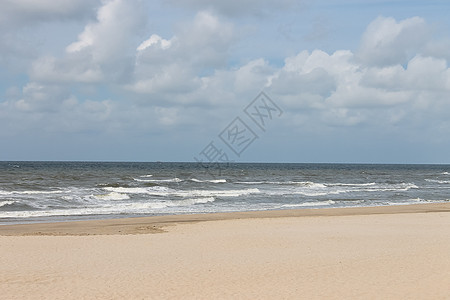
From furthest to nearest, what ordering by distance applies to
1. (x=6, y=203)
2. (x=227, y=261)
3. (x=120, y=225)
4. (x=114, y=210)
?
(x=6, y=203) → (x=114, y=210) → (x=120, y=225) → (x=227, y=261)

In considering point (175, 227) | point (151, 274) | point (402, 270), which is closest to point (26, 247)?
point (151, 274)

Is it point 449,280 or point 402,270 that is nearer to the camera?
point 449,280

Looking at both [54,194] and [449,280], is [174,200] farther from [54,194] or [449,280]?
[449,280]

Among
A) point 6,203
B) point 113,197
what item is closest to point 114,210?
point 6,203

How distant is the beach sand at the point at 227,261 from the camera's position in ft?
32.2

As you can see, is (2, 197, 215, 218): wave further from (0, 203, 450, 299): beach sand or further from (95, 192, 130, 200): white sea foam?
(0, 203, 450, 299): beach sand

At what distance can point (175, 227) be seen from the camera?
1975 cm

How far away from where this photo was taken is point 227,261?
12.6m

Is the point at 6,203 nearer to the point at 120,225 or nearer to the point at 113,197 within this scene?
the point at 113,197

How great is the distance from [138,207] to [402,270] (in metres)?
20.2

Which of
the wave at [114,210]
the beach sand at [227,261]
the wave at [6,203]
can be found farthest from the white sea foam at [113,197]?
the beach sand at [227,261]

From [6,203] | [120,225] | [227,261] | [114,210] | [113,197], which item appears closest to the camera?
[227,261]

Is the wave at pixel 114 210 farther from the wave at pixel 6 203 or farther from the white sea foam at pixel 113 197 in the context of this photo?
the white sea foam at pixel 113 197

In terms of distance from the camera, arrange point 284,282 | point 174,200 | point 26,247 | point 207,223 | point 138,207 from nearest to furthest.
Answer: point 284,282 < point 26,247 < point 207,223 < point 138,207 < point 174,200
